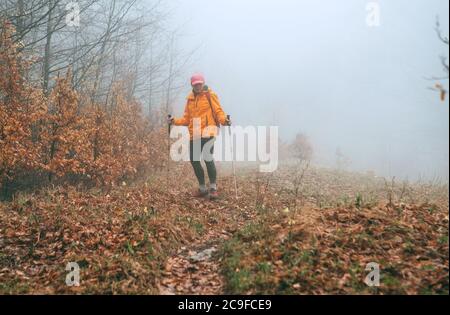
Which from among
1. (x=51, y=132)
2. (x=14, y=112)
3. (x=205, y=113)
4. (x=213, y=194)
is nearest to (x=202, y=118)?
(x=205, y=113)

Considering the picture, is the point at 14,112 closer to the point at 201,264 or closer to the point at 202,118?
the point at 202,118

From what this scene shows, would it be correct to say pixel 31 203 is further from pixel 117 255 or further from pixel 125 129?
pixel 125 129

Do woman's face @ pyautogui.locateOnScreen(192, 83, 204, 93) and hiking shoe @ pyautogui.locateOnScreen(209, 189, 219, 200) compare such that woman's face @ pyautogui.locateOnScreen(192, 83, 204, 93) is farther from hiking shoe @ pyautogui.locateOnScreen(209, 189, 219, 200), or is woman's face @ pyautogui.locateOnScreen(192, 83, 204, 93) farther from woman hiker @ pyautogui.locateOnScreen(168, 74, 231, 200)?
hiking shoe @ pyautogui.locateOnScreen(209, 189, 219, 200)

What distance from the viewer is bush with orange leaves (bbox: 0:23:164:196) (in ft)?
27.9

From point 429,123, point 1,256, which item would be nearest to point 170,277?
point 1,256

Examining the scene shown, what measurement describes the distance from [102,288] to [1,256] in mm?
2011

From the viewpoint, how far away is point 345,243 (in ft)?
16.9

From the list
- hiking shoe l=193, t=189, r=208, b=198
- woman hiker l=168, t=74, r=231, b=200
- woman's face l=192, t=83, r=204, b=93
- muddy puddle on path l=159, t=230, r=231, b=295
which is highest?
woman's face l=192, t=83, r=204, b=93

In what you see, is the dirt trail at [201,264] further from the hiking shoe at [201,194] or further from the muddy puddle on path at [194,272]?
the hiking shoe at [201,194]

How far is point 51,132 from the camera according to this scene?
946 cm

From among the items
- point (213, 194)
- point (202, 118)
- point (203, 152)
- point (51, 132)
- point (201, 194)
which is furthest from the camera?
point (51, 132)

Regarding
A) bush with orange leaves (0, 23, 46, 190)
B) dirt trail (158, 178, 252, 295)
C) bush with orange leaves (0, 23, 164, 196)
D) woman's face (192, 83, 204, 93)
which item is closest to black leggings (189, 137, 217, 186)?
woman's face (192, 83, 204, 93)

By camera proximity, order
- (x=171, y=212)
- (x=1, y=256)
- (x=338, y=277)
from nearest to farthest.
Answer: (x=338, y=277) < (x=1, y=256) < (x=171, y=212)

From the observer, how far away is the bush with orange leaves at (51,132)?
8490 mm
